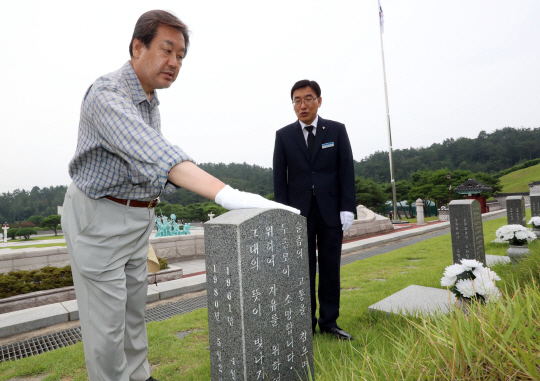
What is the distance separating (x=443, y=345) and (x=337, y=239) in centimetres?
170

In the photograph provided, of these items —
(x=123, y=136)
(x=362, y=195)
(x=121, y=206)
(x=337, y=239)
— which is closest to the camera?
(x=123, y=136)

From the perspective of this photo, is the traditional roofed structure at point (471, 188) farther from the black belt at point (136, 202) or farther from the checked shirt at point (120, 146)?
the checked shirt at point (120, 146)

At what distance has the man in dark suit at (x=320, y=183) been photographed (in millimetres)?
3143

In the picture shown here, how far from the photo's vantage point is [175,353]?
3236mm

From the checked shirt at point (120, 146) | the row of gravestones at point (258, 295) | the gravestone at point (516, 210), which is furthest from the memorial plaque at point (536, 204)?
the checked shirt at point (120, 146)

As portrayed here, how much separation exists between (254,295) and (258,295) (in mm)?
Answer: 28

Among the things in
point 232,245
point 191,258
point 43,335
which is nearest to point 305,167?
point 232,245

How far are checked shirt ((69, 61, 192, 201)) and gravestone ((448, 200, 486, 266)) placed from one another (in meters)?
5.61

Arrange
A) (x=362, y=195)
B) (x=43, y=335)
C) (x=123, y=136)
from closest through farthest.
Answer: (x=123, y=136) → (x=43, y=335) → (x=362, y=195)

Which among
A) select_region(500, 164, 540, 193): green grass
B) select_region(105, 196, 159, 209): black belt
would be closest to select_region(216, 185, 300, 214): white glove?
select_region(105, 196, 159, 209): black belt

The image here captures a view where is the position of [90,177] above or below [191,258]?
above

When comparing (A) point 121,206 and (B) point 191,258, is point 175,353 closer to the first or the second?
(A) point 121,206

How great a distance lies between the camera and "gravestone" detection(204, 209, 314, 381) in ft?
5.13

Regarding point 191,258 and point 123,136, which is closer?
point 123,136
